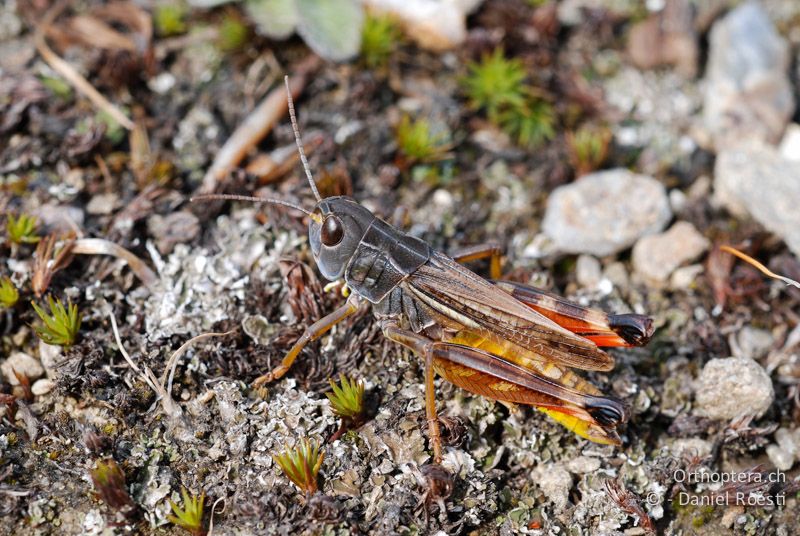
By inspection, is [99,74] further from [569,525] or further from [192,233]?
[569,525]

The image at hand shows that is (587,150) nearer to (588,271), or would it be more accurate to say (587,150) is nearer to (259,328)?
(588,271)

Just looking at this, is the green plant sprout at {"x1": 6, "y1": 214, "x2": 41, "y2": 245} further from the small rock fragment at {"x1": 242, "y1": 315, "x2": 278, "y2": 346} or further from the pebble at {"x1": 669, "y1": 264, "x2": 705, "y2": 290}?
the pebble at {"x1": 669, "y1": 264, "x2": 705, "y2": 290}

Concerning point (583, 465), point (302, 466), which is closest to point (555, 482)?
point (583, 465)

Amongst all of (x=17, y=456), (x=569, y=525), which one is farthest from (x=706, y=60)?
(x=17, y=456)

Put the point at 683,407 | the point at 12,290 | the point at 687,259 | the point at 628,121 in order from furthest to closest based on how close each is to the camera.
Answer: the point at 628,121 < the point at 687,259 < the point at 683,407 < the point at 12,290

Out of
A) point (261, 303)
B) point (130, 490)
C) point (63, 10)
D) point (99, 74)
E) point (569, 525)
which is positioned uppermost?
point (63, 10)

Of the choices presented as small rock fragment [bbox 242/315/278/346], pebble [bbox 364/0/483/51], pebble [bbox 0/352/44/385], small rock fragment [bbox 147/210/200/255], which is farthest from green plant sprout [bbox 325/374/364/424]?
pebble [bbox 364/0/483/51]
